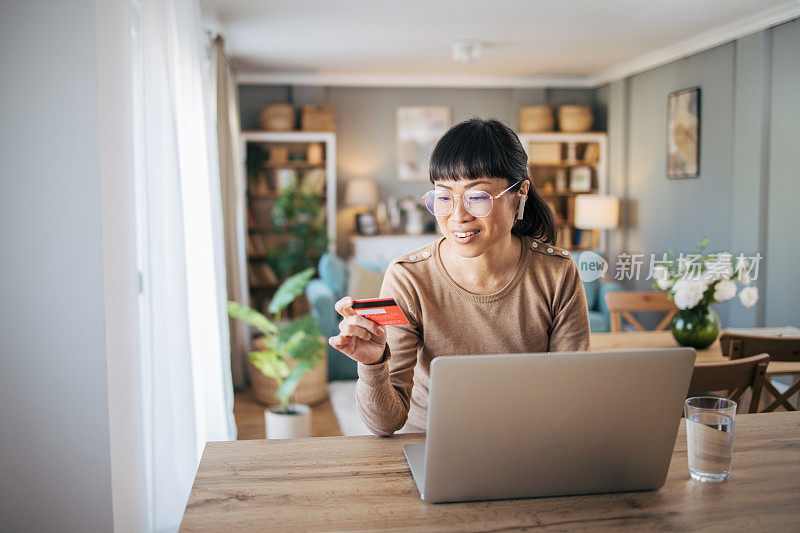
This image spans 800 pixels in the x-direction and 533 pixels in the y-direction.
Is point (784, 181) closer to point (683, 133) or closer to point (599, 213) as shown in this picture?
point (683, 133)

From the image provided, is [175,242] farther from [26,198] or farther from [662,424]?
[662,424]

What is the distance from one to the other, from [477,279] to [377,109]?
5.54m

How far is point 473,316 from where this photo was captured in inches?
56.2

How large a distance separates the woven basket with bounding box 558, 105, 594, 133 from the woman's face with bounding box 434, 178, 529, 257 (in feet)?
18.1

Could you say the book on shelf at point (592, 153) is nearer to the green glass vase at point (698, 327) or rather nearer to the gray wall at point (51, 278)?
the green glass vase at point (698, 327)

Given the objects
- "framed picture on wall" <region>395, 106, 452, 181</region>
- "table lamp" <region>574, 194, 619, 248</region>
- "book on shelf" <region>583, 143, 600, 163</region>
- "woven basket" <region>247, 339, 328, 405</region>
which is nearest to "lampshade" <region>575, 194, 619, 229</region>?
"table lamp" <region>574, 194, 619, 248</region>

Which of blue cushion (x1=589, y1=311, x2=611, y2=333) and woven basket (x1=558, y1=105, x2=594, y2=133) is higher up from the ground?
woven basket (x1=558, y1=105, x2=594, y2=133)

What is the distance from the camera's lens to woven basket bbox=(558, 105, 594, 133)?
655 centimetres

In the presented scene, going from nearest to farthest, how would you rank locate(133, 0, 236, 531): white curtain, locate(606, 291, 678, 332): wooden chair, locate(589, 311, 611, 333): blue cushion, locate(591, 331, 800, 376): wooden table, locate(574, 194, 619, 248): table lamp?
locate(133, 0, 236, 531): white curtain, locate(591, 331, 800, 376): wooden table, locate(606, 291, 678, 332): wooden chair, locate(589, 311, 611, 333): blue cushion, locate(574, 194, 619, 248): table lamp

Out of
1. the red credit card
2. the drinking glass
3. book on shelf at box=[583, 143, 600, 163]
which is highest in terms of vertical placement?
book on shelf at box=[583, 143, 600, 163]

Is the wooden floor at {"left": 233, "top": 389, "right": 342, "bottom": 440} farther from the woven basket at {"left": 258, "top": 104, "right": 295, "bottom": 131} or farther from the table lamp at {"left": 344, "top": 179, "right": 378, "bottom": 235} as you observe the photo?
the woven basket at {"left": 258, "top": 104, "right": 295, "bottom": 131}

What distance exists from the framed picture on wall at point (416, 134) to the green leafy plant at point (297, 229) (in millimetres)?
1153

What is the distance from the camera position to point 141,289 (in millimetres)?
2568

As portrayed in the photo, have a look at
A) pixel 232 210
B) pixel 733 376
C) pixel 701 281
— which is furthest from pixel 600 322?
pixel 733 376
